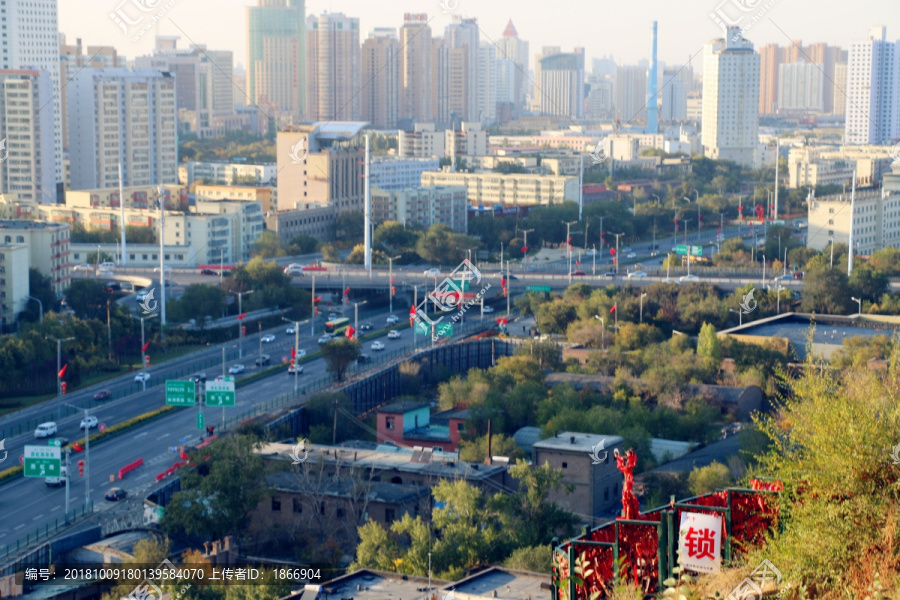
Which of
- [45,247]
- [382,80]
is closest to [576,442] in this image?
[45,247]

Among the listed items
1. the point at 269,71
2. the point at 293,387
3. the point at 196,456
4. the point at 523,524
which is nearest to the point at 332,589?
the point at 523,524

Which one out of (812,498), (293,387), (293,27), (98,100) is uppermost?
(293,27)

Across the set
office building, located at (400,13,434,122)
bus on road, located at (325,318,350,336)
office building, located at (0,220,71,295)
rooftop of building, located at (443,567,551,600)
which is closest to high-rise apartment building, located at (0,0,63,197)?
office building, located at (0,220,71,295)

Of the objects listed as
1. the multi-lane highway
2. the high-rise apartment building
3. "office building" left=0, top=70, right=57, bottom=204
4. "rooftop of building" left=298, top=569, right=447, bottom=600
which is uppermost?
the high-rise apartment building

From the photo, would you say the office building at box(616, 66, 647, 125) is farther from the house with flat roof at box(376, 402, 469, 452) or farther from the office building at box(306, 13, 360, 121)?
the house with flat roof at box(376, 402, 469, 452)

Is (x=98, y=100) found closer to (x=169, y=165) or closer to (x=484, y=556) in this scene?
(x=169, y=165)

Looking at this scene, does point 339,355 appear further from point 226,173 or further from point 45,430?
point 226,173
